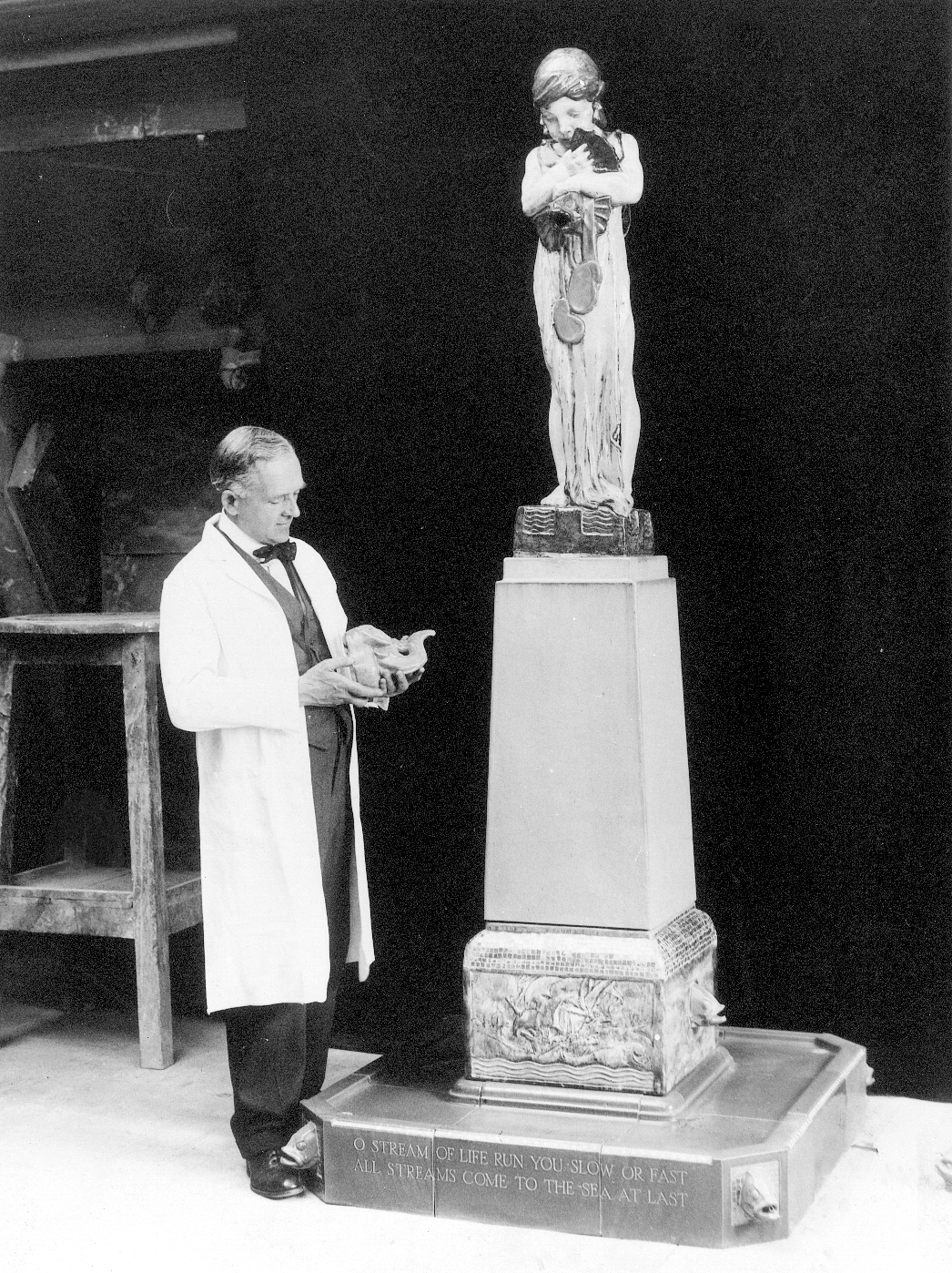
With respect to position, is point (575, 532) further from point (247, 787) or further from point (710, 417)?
point (247, 787)

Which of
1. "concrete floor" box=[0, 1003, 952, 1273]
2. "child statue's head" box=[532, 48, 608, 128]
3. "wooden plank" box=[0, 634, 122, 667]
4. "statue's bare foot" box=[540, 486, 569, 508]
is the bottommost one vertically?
"concrete floor" box=[0, 1003, 952, 1273]

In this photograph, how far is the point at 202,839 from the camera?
4094 millimetres

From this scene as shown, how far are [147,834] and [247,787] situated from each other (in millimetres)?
1056

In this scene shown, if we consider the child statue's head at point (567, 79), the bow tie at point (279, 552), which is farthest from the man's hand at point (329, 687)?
the child statue's head at point (567, 79)

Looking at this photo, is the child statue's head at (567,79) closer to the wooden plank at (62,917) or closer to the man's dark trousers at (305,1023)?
the man's dark trousers at (305,1023)

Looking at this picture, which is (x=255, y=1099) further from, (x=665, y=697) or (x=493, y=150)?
(x=493, y=150)

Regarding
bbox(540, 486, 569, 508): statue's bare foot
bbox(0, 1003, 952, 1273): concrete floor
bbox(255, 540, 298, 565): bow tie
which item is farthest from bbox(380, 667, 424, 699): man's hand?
bbox(0, 1003, 952, 1273): concrete floor

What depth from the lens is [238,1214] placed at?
13.0 feet

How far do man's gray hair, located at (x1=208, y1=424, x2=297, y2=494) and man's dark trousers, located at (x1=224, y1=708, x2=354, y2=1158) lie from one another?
60 cm

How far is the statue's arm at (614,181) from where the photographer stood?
4.16 metres

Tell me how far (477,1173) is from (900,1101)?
144cm

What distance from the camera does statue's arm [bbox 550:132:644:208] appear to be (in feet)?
13.6

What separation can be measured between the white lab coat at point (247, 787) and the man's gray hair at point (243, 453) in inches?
8.9

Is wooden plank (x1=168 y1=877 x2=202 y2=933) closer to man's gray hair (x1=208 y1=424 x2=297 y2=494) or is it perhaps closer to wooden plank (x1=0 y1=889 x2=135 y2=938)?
wooden plank (x1=0 y1=889 x2=135 y2=938)
